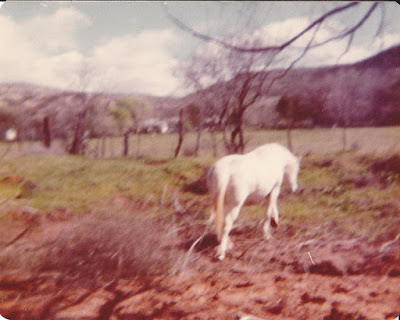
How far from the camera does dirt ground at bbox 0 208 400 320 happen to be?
1520 mm

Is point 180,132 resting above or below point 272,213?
above

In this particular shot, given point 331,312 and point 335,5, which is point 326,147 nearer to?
point 335,5

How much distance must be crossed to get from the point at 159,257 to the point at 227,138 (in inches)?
23.9

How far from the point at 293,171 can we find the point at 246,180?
0.76 ft

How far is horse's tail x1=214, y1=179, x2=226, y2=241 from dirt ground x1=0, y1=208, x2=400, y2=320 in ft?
0.17

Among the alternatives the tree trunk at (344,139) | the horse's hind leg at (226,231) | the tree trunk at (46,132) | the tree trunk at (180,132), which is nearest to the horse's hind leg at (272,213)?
the horse's hind leg at (226,231)

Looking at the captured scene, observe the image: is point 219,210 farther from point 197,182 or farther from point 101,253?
point 101,253

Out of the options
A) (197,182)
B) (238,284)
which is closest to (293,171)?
(197,182)

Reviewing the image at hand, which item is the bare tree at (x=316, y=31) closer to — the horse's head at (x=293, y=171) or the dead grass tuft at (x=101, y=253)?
the horse's head at (x=293, y=171)

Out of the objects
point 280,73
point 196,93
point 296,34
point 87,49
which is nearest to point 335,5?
point 296,34

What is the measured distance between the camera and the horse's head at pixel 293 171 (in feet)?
5.27

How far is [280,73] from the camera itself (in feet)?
5.21

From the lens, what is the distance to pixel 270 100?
1.59m

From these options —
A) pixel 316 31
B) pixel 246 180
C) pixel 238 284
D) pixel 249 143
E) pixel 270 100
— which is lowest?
pixel 238 284
